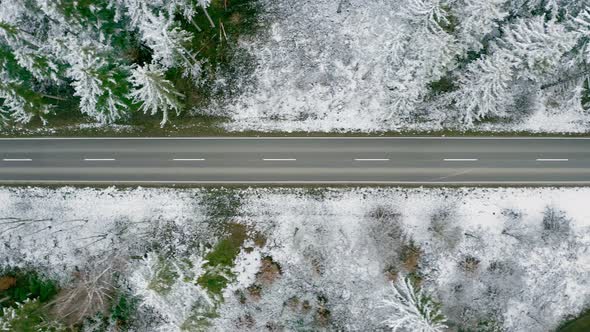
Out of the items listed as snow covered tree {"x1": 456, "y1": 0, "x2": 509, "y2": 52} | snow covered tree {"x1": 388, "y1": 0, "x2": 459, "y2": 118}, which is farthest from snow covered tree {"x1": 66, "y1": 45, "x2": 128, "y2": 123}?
snow covered tree {"x1": 456, "y1": 0, "x2": 509, "y2": 52}

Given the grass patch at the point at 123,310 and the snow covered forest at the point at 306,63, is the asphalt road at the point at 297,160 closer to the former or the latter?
the snow covered forest at the point at 306,63

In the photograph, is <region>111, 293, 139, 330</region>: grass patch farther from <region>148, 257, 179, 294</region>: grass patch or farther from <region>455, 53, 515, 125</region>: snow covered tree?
<region>455, 53, 515, 125</region>: snow covered tree

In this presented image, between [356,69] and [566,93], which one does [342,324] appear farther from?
[566,93]

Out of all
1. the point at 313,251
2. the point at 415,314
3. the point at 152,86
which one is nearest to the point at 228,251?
the point at 313,251

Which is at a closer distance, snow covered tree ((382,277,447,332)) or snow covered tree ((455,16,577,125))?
snow covered tree ((455,16,577,125))

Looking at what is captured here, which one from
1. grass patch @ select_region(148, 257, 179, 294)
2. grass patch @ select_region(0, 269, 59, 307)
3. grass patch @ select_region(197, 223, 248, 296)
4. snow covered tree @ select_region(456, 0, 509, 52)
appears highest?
snow covered tree @ select_region(456, 0, 509, 52)

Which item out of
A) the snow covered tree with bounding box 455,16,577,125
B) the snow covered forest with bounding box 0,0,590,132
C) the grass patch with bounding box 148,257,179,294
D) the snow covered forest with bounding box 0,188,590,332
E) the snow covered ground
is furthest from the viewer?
the snow covered ground
